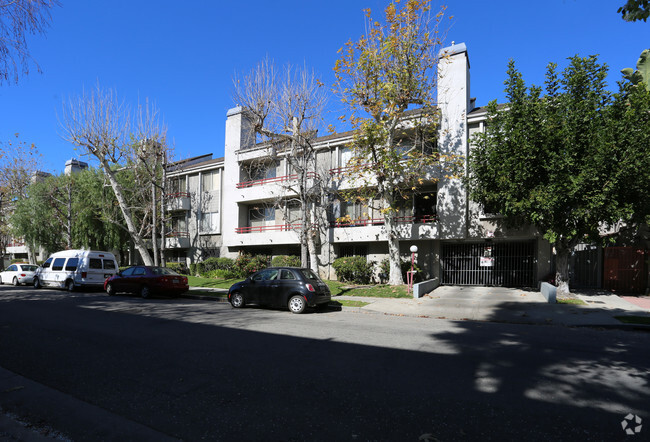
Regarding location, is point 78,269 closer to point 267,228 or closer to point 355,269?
point 267,228

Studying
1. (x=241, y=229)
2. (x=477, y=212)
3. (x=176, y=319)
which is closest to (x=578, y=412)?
Result: (x=176, y=319)

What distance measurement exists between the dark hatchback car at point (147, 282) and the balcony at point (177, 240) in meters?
12.3

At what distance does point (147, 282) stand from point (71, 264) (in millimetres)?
6084

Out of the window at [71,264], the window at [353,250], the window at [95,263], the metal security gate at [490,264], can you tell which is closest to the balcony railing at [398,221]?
the window at [353,250]

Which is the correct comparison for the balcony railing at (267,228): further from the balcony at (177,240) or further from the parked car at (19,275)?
the parked car at (19,275)

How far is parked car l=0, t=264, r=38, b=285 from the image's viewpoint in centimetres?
2255

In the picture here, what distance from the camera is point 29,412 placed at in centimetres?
409

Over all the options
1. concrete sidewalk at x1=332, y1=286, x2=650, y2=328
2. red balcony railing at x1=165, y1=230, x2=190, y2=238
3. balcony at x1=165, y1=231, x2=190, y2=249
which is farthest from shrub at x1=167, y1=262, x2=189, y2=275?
concrete sidewalk at x1=332, y1=286, x2=650, y2=328

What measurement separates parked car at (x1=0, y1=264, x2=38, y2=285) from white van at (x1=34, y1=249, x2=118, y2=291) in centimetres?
375

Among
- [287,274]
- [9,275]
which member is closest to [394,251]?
[287,274]

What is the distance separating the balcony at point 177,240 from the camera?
29.3 m

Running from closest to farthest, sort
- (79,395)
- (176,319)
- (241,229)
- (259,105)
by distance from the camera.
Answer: (79,395), (176,319), (259,105), (241,229)

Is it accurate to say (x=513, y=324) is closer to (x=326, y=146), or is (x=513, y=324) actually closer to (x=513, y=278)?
(x=513, y=278)

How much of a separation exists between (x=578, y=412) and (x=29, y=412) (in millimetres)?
5996
